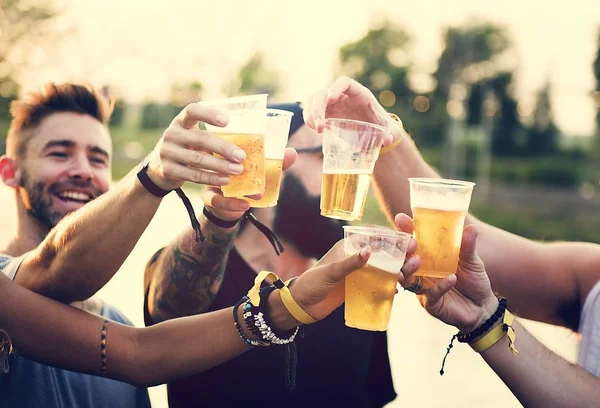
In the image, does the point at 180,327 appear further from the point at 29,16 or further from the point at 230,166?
Answer: the point at 29,16

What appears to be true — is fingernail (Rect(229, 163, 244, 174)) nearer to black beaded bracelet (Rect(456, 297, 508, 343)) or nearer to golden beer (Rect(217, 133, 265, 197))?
golden beer (Rect(217, 133, 265, 197))

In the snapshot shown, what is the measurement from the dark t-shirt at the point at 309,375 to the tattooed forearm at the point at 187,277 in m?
0.19

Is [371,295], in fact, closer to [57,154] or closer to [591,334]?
[591,334]

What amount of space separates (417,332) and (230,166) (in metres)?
6.23

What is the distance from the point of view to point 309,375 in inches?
122

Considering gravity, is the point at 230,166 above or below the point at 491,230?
above

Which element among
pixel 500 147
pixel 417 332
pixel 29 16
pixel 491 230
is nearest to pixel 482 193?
pixel 500 147

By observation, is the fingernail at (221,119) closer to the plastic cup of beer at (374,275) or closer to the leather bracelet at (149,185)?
the leather bracelet at (149,185)

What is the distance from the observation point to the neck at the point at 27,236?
3338 millimetres

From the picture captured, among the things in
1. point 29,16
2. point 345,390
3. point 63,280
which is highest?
point 29,16

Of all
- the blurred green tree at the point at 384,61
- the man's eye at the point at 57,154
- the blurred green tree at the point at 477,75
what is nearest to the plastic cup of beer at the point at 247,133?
the man's eye at the point at 57,154

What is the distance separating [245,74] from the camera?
1959 inches

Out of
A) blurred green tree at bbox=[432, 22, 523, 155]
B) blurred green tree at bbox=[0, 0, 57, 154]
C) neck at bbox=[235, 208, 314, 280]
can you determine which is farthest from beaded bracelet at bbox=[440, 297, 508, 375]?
blurred green tree at bbox=[0, 0, 57, 154]

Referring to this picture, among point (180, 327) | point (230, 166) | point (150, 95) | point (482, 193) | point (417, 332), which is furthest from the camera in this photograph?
point (150, 95)
